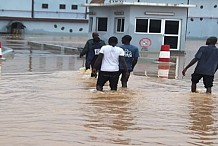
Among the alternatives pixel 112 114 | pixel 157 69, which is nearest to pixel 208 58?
pixel 112 114

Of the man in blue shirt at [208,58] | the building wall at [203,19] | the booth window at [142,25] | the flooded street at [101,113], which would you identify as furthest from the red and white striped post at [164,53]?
the building wall at [203,19]

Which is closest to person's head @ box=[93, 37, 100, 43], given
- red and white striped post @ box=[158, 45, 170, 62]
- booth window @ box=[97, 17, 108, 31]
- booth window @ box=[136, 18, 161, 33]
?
red and white striped post @ box=[158, 45, 170, 62]

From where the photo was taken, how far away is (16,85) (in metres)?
12.2

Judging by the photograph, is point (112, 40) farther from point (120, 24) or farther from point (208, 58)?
point (120, 24)

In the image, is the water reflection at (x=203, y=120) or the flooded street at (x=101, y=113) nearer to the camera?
the flooded street at (x=101, y=113)

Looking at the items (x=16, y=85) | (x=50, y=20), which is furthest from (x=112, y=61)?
(x=50, y=20)

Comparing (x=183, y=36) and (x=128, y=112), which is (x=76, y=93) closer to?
(x=128, y=112)

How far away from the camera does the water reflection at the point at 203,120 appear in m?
7.02

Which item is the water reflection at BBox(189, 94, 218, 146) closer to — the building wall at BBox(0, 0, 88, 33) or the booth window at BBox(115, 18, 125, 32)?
the booth window at BBox(115, 18, 125, 32)

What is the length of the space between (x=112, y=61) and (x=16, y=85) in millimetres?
2863

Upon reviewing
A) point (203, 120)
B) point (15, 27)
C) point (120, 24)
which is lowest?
point (203, 120)

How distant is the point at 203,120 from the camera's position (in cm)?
848

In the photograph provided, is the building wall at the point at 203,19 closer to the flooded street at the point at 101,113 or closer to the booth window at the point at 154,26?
the booth window at the point at 154,26

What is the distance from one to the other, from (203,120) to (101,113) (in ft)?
5.99
